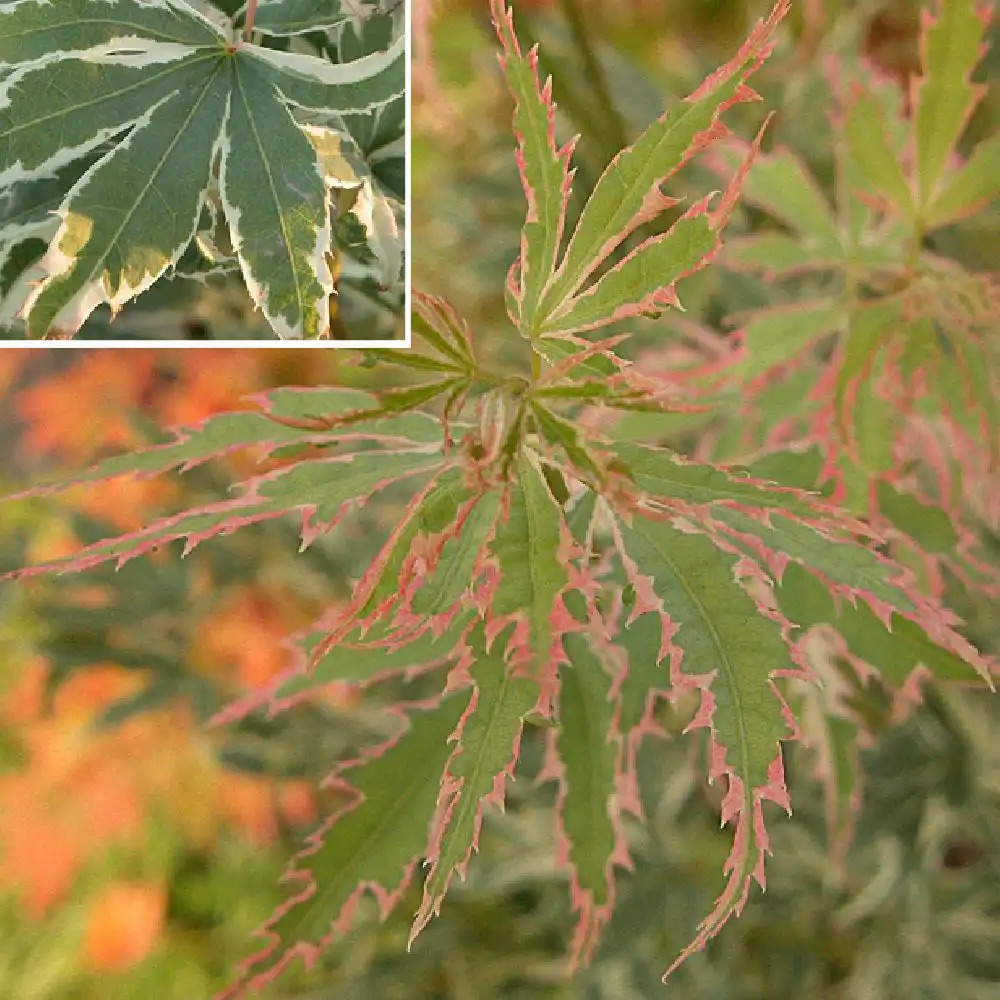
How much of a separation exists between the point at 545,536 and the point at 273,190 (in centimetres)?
15

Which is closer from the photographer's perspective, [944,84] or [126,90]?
[126,90]

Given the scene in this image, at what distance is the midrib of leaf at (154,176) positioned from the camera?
1.09 feet

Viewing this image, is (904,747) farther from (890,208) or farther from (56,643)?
(56,643)

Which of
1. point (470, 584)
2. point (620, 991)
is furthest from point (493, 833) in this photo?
point (470, 584)

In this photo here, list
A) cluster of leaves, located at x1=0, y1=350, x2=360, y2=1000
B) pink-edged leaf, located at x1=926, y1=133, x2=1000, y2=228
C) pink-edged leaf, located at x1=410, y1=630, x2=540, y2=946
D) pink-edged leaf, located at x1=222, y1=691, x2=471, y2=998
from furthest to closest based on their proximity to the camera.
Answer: cluster of leaves, located at x1=0, y1=350, x2=360, y2=1000
pink-edged leaf, located at x1=926, y1=133, x2=1000, y2=228
pink-edged leaf, located at x1=222, y1=691, x2=471, y2=998
pink-edged leaf, located at x1=410, y1=630, x2=540, y2=946

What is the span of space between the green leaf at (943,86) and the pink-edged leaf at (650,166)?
0.23 m

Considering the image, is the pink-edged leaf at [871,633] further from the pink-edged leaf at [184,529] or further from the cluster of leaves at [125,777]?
the cluster of leaves at [125,777]

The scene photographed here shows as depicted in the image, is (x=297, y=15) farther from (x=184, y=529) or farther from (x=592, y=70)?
(x=592, y=70)

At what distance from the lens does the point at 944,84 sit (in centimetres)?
51

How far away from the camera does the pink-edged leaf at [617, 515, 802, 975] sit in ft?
0.96

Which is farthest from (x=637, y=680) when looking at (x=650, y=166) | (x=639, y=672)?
(x=650, y=166)

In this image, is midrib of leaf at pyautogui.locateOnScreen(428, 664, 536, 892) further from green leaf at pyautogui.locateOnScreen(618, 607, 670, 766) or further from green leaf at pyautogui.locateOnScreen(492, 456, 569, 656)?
green leaf at pyautogui.locateOnScreen(618, 607, 670, 766)

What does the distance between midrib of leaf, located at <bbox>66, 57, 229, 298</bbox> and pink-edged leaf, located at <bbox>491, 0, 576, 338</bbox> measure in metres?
0.10

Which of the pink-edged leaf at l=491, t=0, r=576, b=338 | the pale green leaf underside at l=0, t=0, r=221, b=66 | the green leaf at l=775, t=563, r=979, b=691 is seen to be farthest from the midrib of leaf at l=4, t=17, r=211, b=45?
the green leaf at l=775, t=563, r=979, b=691
